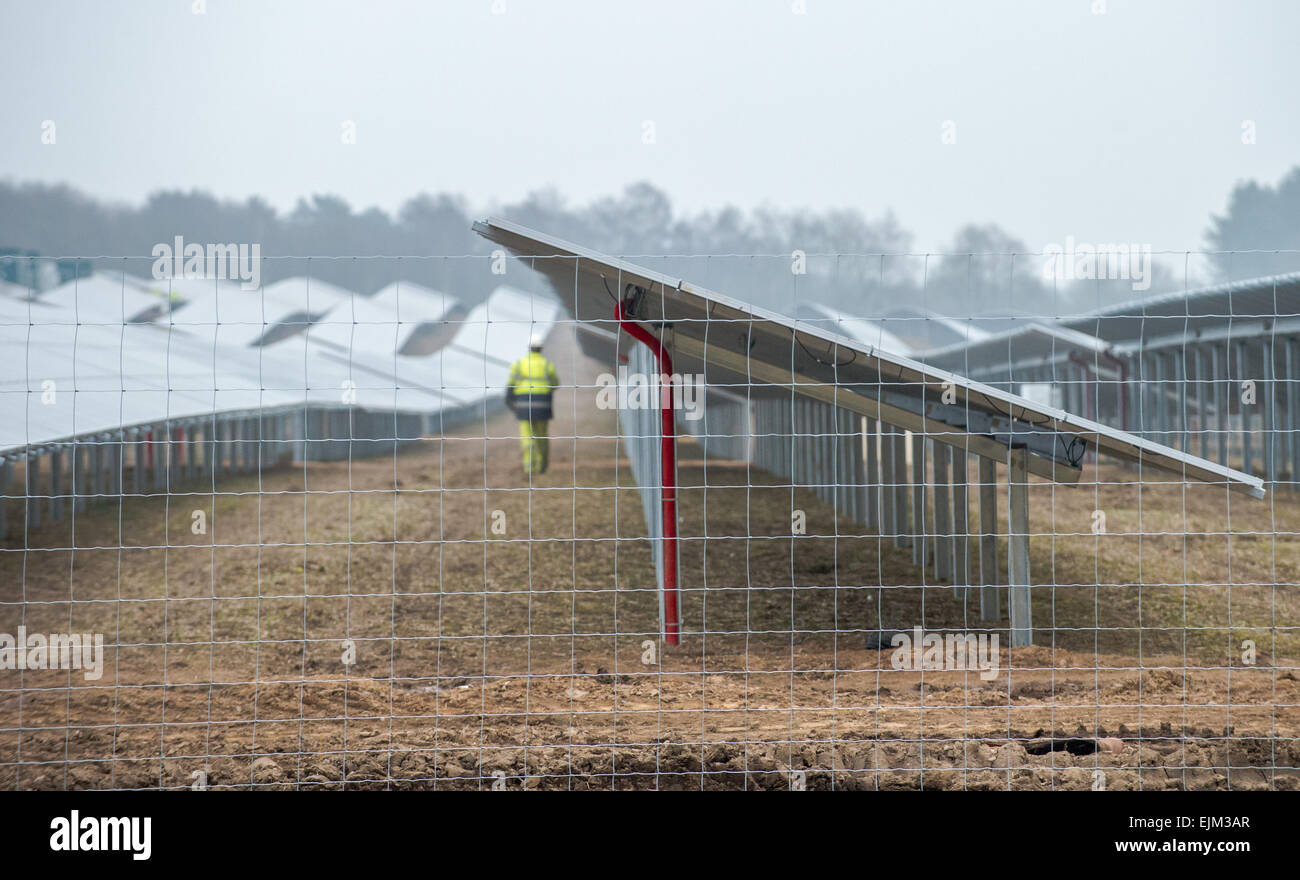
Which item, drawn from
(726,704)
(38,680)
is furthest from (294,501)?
(726,704)

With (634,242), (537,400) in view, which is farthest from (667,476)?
(634,242)

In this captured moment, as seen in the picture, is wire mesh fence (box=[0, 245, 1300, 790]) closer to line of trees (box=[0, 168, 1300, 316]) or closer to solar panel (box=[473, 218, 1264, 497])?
solar panel (box=[473, 218, 1264, 497])

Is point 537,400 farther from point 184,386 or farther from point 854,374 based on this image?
point 854,374

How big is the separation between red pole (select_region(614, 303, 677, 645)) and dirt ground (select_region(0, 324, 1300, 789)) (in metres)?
0.28

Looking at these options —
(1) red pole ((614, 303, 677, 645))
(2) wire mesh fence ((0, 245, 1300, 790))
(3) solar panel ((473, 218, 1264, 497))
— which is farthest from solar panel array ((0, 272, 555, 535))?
(1) red pole ((614, 303, 677, 645))

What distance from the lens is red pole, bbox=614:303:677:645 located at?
6.25 metres

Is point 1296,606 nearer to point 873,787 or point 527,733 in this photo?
point 873,787

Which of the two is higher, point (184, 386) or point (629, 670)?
point (184, 386)

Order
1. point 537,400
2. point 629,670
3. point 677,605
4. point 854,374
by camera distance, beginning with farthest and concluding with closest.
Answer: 1. point 537,400
2. point 677,605
3. point 854,374
4. point 629,670

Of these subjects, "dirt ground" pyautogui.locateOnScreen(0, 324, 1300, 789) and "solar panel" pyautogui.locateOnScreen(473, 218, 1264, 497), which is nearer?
"dirt ground" pyautogui.locateOnScreen(0, 324, 1300, 789)

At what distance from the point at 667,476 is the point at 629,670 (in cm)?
116

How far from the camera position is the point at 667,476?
6.31m
